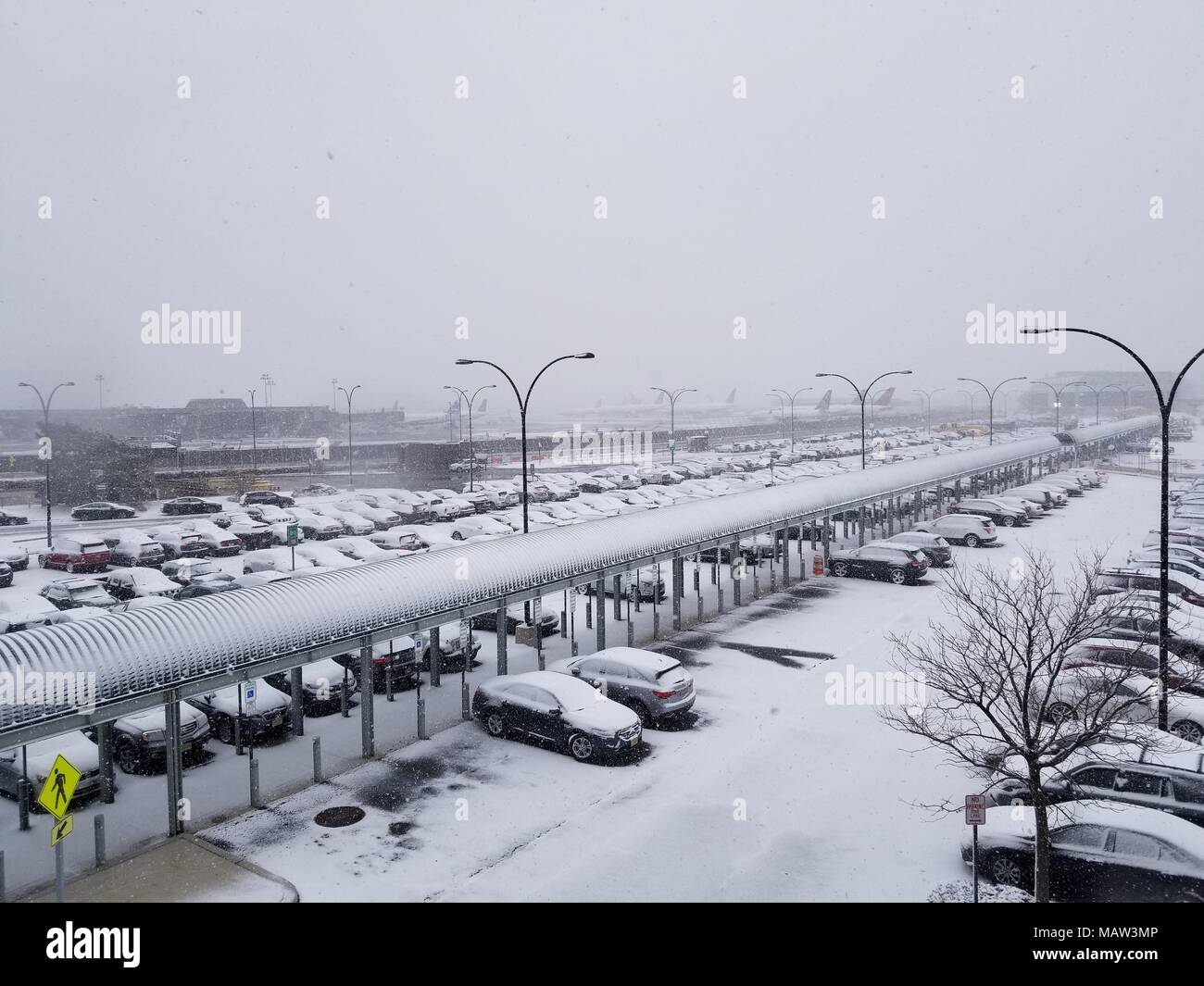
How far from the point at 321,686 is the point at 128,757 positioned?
411cm

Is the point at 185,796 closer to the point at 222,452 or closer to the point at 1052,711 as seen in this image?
the point at 1052,711

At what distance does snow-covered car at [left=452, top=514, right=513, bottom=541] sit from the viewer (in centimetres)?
4194

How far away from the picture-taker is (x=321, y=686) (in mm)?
19844

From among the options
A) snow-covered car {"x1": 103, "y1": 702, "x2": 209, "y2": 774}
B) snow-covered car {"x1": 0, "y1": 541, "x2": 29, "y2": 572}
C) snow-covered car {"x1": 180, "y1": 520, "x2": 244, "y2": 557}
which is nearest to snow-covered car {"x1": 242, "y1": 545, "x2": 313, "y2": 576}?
snow-covered car {"x1": 180, "y1": 520, "x2": 244, "y2": 557}

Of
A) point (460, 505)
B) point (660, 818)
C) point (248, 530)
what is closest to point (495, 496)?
point (460, 505)

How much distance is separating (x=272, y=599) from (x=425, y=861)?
5356 mm

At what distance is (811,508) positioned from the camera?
33.4 m

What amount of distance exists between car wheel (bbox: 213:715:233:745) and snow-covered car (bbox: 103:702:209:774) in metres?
0.73

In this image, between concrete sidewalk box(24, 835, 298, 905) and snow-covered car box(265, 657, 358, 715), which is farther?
snow-covered car box(265, 657, 358, 715)

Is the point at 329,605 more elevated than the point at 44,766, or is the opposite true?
the point at 329,605

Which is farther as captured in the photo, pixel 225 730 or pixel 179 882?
pixel 225 730

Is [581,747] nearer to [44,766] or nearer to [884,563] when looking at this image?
[44,766]

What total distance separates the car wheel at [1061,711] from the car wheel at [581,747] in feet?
25.5

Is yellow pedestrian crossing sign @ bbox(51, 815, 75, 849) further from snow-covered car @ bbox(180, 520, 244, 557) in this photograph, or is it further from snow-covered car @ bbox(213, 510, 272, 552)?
snow-covered car @ bbox(213, 510, 272, 552)
